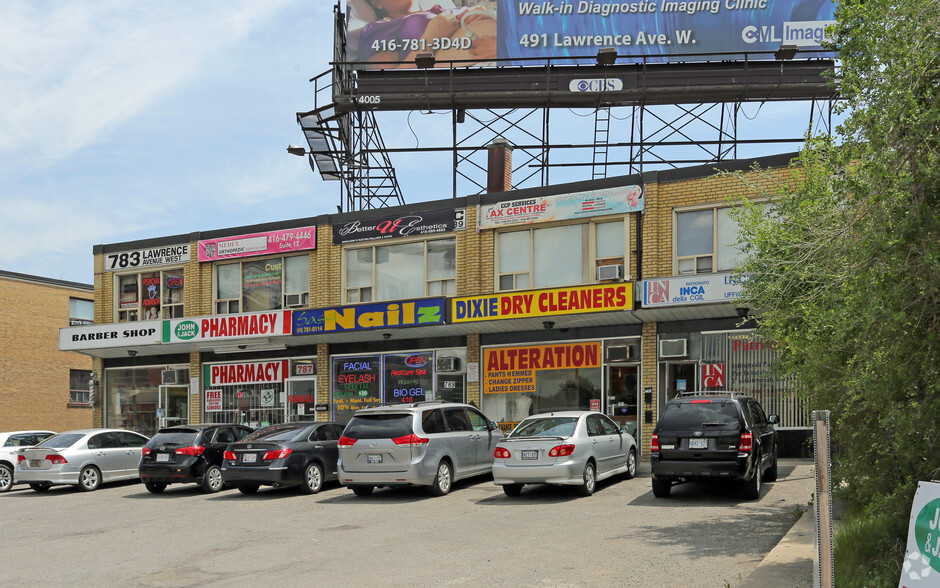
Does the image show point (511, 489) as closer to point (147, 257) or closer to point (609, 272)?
point (609, 272)

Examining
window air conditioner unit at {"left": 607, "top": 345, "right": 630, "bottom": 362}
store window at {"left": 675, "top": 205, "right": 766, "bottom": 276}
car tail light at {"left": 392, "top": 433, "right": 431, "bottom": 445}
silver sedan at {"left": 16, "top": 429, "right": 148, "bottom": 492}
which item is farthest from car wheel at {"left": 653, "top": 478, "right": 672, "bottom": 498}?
silver sedan at {"left": 16, "top": 429, "right": 148, "bottom": 492}

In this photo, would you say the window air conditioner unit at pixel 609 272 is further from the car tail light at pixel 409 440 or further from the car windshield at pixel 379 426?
the car tail light at pixel 409 440

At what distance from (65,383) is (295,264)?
69.2ft

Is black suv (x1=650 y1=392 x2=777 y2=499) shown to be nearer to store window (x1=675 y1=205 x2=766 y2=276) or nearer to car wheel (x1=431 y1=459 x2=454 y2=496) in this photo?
car wheel (x1=431 y1=459 x2=454 y2=496)

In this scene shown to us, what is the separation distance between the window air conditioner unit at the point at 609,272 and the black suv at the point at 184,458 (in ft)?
32.1

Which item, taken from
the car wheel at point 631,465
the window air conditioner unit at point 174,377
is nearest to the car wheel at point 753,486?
the car wheel at point 631,465

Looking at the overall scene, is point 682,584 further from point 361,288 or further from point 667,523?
point 361,288

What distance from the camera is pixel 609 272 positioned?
72.4ft

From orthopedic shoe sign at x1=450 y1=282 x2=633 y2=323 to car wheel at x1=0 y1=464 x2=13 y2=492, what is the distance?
11628 millimetres

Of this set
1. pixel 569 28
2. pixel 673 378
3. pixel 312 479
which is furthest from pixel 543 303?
pixel 569 28

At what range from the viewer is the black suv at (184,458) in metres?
19.0

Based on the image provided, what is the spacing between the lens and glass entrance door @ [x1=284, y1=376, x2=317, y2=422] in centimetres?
2706

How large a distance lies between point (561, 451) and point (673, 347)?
22.4 feet

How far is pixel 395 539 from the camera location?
1202cm
